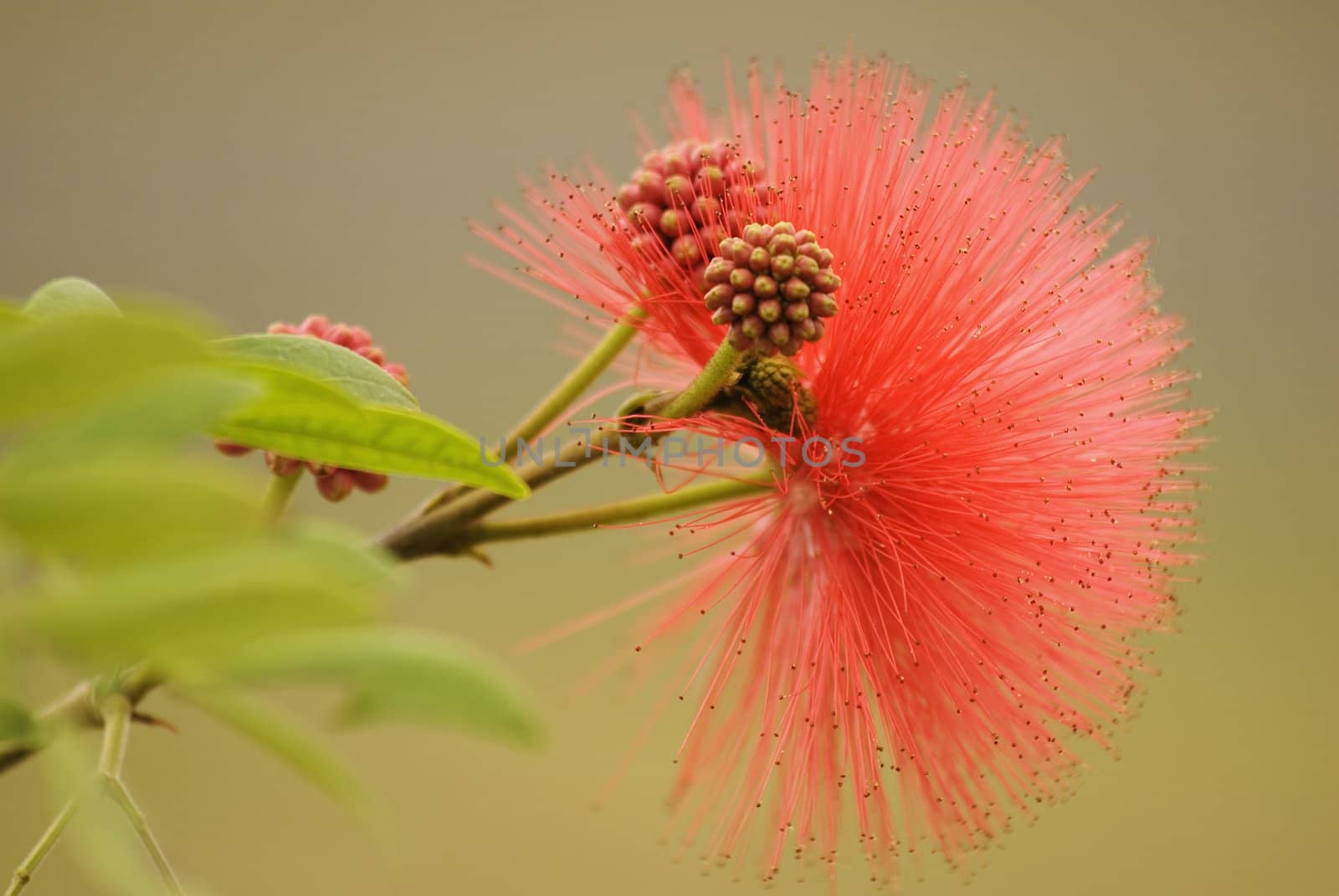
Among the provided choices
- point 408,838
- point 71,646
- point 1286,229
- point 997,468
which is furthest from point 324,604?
point 1286,229

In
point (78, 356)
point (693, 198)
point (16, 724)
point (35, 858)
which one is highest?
point (693, 198)

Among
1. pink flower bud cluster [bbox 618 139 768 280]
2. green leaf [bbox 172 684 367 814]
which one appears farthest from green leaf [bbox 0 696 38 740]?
pink flower bud cluster [bbox 618 139 768 280]

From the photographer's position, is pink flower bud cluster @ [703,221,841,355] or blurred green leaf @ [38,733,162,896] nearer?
blurred green leaf @ [38,733,162,896]

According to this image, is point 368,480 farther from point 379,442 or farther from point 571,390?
point 379,442

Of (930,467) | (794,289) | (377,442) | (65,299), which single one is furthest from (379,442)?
(930,467)

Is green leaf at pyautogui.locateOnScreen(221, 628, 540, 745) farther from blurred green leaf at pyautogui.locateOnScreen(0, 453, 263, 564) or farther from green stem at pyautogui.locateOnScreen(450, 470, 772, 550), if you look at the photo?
green stem at pyautogui.locateOnScreen(450, 470, 772, 550)

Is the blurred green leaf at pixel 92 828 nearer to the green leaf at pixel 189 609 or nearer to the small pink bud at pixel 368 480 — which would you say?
the green leaf at pixel 189 609

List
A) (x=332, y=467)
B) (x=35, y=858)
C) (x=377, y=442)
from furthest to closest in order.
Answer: (x=332, y=467), (x=35, y=858), (x=377, y=442)
